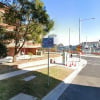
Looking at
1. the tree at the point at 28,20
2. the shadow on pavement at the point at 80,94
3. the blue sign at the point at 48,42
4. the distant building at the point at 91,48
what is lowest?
the shadow on pavement at the point at 80,94

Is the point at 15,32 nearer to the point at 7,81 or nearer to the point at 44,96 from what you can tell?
the point at 7,81

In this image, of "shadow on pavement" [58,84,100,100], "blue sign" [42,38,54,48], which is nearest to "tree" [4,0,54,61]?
"blue sign" [42,38,54,48]

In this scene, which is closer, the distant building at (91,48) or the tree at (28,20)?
the tree at (28,20)

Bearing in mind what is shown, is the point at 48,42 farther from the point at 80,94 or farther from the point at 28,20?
the point at 28,20

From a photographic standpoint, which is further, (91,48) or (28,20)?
(91,48)

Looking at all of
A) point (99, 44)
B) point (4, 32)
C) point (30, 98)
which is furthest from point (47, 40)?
point (99, 44)

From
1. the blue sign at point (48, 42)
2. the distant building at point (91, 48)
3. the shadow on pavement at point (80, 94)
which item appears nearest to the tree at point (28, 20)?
the blue sign at point (48, 42)

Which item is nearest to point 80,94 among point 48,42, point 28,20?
point 48,42

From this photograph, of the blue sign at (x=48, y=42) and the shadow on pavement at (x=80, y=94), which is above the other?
the blue sign at (x=48, y=42)

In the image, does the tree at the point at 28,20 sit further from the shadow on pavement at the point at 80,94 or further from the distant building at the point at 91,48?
the distant building at the point at 91,48

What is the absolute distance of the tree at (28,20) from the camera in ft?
84.8

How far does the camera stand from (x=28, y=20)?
26.7 m

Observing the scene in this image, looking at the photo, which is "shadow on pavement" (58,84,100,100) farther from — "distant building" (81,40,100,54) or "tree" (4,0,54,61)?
"distant building" (81,40,100,54)

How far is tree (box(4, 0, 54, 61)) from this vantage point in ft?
84.8
